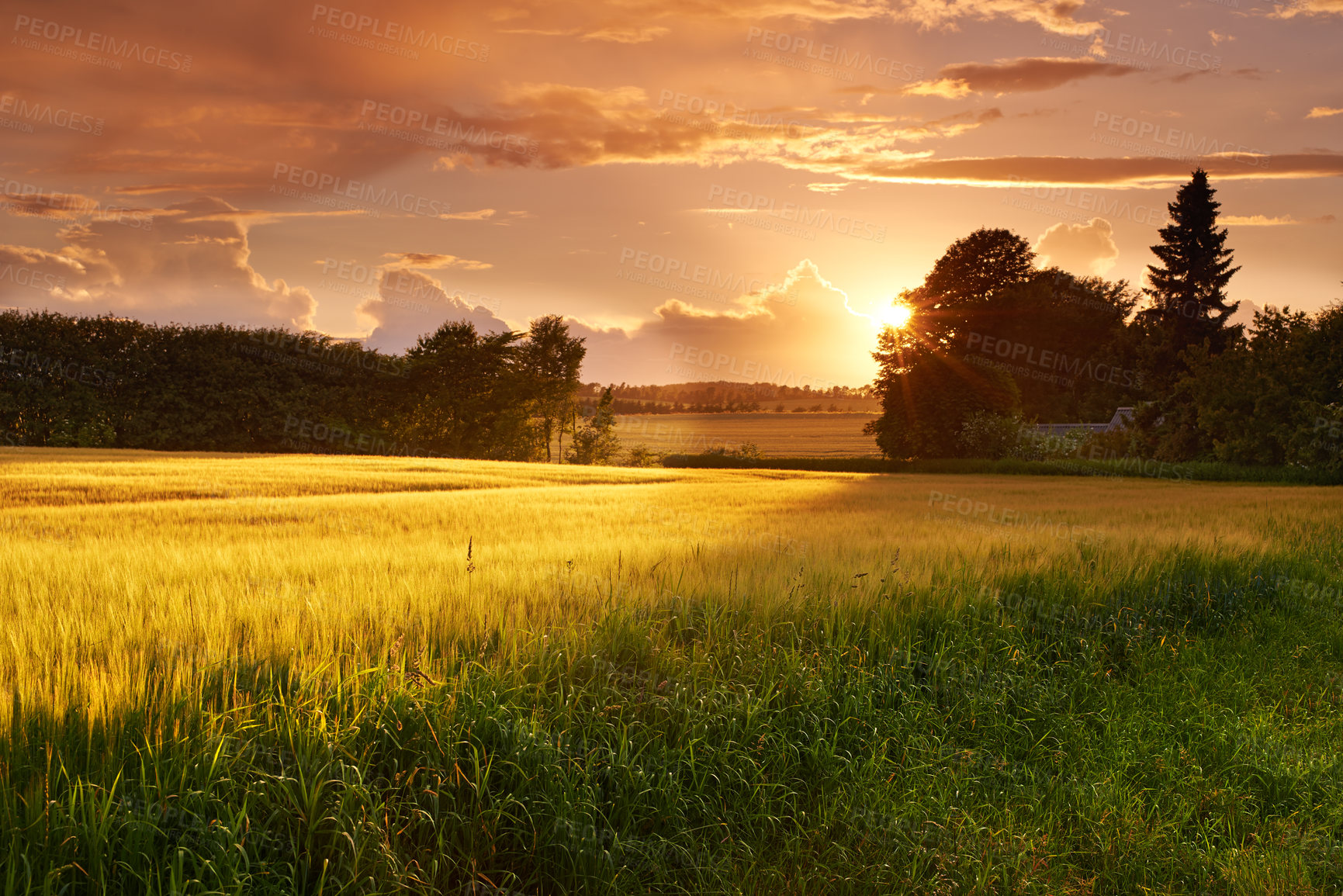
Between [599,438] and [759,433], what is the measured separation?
177ft

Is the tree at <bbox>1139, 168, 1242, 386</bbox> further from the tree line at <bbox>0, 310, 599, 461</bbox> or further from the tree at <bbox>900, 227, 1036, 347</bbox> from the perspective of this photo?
the tree line at <bbox>0, 310, 599, 461</bbox>

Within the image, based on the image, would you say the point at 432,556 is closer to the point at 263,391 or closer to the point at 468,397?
the point at 263,391

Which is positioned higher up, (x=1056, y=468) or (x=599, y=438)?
Answer: (x=599, y=438)

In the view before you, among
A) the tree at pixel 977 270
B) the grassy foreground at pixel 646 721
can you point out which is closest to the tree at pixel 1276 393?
the tree at pixel 977 270

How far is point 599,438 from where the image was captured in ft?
178

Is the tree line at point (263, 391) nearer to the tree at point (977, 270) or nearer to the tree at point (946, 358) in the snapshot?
the tree at point (946, 358)

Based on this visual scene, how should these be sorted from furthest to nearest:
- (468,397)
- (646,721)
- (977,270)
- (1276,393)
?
1. (977,270)
2. (468,397)
3. (1276,393)
4. (646,721)

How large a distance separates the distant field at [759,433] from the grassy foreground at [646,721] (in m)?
51.7

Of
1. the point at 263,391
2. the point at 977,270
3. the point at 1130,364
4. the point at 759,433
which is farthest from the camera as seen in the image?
the point at 759,433

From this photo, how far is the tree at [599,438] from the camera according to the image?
53.7m

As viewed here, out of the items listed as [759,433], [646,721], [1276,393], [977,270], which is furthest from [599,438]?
[759,433]

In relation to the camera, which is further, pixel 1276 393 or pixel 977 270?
pixel 977 270

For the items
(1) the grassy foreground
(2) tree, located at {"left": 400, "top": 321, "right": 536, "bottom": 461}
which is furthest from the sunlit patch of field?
(2) tree, located at {"left": 400, "top": 321, "right": 536, "bottom": 461}

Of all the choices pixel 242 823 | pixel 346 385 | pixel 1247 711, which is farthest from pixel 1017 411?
pixel 242 823
